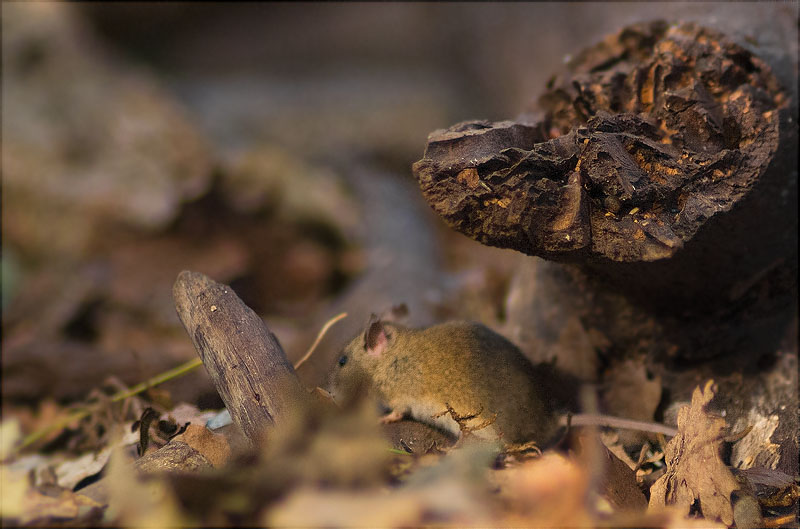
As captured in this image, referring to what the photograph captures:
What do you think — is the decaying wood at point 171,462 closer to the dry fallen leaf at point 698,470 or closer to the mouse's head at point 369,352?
the mouse's head at point 369,352

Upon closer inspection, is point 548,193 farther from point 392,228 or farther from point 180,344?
point 392,228

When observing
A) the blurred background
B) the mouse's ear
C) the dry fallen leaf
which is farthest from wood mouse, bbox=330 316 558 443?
the blurred background

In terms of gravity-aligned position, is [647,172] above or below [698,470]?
above

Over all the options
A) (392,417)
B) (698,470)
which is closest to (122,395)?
(392,417)

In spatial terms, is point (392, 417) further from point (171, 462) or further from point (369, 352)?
point (171, 462)

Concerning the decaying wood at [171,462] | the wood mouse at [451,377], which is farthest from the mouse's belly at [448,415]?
the decaying wood at [171,462]

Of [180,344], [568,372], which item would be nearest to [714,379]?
[568,372]
